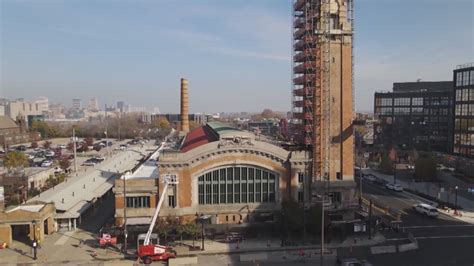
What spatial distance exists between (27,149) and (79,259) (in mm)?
90338

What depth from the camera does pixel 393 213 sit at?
167ft

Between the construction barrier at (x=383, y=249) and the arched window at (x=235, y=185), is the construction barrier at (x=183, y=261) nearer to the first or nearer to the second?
the arched window at (x=235, y=185)

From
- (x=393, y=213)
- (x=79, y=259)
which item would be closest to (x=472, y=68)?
(x=393, y=213)

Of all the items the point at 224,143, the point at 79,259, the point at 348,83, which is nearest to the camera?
the point at 79,259

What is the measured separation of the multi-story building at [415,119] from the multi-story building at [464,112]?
853 cm

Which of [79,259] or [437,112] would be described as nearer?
[79,259]

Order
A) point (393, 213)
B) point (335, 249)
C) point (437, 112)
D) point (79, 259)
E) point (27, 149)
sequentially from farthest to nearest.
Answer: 1. point (27, 149)
2. point (437, 112)
3. point (393, 213)
4. point (335, 249)
5. point (79, 259)

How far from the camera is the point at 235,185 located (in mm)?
43438

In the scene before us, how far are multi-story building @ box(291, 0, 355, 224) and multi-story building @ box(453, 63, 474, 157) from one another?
163ft

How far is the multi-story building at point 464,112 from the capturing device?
3275 inches

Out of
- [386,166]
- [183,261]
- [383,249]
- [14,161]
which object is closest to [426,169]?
[386,166]

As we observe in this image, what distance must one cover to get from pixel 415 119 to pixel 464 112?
19527mm

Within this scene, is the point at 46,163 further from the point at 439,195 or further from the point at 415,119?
the point at 415,119

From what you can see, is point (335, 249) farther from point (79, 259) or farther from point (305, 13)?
point (305, 13)
